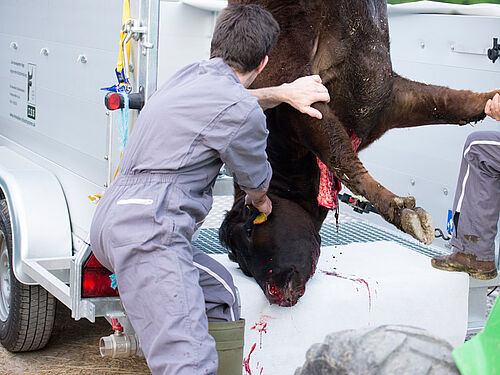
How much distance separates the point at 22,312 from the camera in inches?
161

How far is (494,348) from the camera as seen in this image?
1.60 m

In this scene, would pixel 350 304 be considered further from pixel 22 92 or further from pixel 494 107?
pixel 22 92

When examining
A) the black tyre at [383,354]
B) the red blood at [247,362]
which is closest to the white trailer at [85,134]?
the red blood at [247,362]

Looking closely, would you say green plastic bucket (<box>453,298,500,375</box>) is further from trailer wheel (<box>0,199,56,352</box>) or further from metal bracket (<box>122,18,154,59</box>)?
trailer wheel (<box>0,199,56,352</box>)

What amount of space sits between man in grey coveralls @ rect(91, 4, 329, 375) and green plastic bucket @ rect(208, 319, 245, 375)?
1.03 feet

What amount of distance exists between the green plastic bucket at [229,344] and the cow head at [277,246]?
0.80 ft

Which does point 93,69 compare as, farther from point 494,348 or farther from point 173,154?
point 494,348

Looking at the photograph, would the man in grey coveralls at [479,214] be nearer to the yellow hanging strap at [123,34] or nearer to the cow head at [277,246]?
the cow head at [277,246]

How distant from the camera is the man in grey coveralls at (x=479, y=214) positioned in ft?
11.6

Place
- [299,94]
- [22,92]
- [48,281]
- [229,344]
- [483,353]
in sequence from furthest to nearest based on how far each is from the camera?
[22,92] < [48,281] < [299,94] < [229,344] < [483,353]

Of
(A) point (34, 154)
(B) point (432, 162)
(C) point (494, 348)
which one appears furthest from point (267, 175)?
(A) point (34, 154)

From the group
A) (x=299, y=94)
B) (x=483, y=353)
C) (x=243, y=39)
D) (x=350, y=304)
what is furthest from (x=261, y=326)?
(x=483, y=353)

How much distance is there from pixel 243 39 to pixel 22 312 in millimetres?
2241

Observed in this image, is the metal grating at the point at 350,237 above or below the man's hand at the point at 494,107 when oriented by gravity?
below
